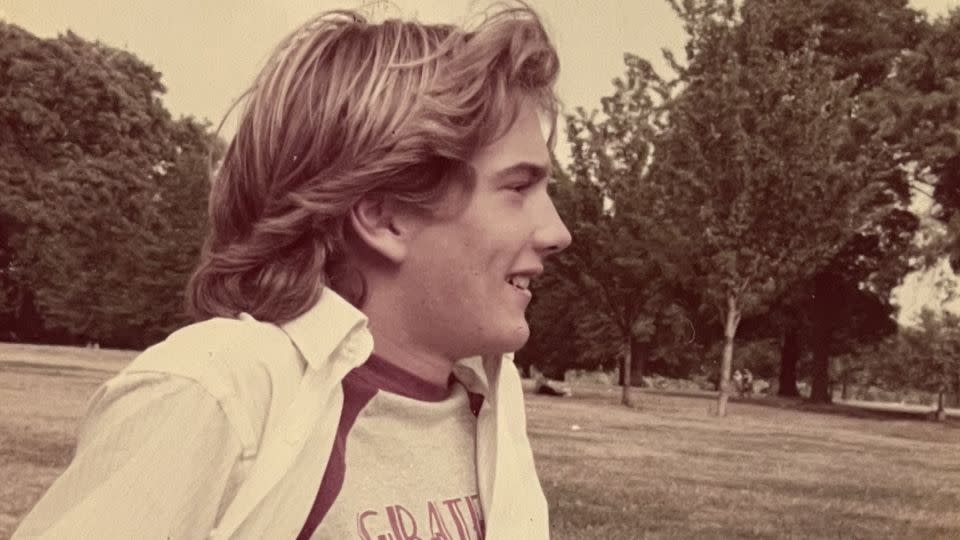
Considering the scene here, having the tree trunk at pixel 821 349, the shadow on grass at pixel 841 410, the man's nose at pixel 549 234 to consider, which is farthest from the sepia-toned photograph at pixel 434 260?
the tree trunk at pixel 821 349

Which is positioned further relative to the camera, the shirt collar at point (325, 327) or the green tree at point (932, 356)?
the green tree at point (932, 356)

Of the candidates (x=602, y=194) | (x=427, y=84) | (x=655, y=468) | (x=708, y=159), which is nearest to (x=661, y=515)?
(x=655, y=468)

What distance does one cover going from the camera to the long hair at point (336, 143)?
0.91 metres

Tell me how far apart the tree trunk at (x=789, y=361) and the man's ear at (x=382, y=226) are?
13704 millimetres

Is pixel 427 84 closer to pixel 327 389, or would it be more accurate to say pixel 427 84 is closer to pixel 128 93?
pixel 327 389

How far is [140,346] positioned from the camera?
14.4ft

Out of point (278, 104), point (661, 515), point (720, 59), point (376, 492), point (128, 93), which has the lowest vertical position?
point (661, 515)

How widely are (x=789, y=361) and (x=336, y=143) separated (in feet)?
47.8

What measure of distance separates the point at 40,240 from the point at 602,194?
7350mm

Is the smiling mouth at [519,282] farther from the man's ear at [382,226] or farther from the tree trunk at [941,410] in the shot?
the tree trunk at [941,410]

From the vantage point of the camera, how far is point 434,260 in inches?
36.9

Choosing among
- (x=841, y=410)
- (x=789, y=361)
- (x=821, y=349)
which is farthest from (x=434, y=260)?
(x=789, y=361)

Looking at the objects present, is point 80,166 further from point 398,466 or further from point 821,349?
point 821,349

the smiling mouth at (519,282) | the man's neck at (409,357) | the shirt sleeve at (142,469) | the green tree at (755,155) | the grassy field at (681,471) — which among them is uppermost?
the green tree at (755,155)
